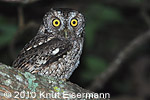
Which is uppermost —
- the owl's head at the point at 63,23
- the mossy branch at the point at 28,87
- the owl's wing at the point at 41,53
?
the owl's head at the point at 63,23

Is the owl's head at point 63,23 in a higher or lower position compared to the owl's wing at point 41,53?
higher

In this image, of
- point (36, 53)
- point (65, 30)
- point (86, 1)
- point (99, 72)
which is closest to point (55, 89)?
point (36, 53)

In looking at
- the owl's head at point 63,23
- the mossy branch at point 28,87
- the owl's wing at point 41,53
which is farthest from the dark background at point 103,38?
the mossy branch at point 28,87

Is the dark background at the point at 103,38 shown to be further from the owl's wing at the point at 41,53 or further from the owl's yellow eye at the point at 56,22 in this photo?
the owl's wing at the point at 41,53

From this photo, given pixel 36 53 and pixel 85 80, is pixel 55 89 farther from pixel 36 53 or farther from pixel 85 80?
pixel 85 80

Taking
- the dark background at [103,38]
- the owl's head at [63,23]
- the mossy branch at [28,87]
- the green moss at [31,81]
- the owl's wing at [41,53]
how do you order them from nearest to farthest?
the mossy branch at [28,87] < the green moss at [31,81] < the owl's wing at [41,53] < the owl's head at [63,23] < the dark background at [103,38]

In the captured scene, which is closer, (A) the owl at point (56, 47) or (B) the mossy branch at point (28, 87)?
(B) the mossy branch at point (28, 87)
